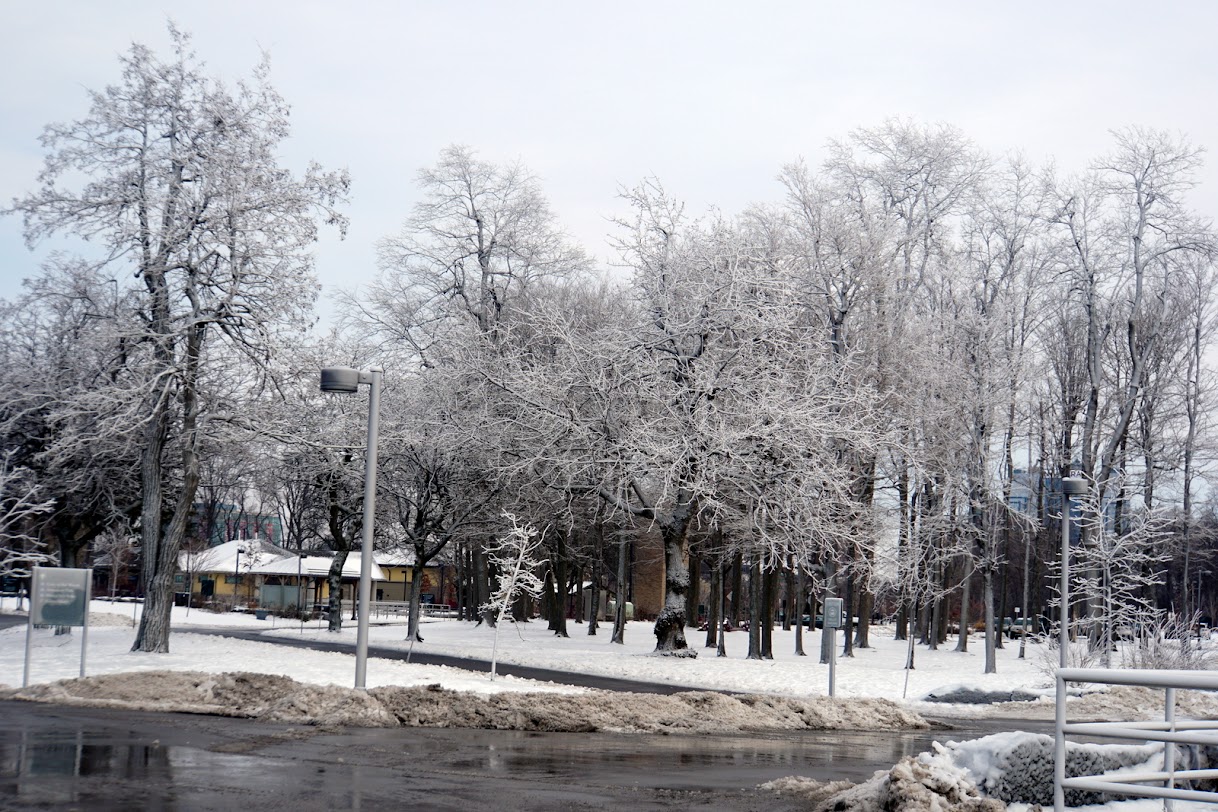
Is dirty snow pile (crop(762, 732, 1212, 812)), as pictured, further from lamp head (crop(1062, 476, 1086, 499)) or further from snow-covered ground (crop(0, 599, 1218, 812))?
lamp head (crop(1062, 476, 1086, 499))

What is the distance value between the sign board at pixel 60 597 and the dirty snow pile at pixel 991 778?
1369cm

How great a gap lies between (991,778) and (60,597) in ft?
50.4

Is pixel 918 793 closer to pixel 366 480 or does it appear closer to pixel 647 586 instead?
pixel 366 480

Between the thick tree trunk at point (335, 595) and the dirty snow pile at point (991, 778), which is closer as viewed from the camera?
Result: the dirty snow pile at point (991, 778)

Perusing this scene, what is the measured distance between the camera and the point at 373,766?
11359mm

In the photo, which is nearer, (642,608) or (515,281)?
(515,281)

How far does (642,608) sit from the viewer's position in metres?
74.9

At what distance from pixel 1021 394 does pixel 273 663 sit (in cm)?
2880

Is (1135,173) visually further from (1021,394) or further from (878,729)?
(878,729)

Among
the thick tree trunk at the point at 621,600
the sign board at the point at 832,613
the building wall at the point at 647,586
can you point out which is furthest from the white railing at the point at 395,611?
the sign board at the point at 832,613

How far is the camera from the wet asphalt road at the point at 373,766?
30.5 feet

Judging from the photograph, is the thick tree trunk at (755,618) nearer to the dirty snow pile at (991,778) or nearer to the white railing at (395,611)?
the dirty snow pile at (991,778)

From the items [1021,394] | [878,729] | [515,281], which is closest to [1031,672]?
[1021,394]

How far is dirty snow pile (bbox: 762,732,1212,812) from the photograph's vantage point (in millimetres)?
8695
